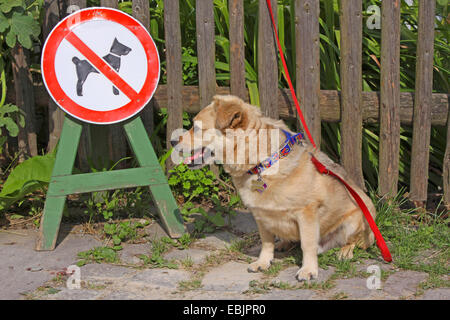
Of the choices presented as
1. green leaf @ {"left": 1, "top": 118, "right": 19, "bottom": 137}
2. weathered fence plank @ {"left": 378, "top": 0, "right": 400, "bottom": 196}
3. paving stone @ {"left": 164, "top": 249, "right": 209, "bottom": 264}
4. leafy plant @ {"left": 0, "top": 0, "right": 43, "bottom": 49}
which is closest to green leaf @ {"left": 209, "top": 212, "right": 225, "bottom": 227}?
paving stone @ {"left": 164, "top": 249, "right": 209, "bottom": 264}

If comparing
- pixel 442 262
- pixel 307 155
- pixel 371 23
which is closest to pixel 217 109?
pixel 307 155

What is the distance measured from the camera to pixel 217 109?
10.6ft

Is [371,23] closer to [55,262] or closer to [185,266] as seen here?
[185,266]

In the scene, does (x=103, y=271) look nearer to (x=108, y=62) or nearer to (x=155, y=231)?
(x=155, y=231)

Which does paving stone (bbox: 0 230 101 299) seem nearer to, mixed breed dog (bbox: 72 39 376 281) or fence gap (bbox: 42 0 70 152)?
fence gap (bbox: 42 0 70 152)

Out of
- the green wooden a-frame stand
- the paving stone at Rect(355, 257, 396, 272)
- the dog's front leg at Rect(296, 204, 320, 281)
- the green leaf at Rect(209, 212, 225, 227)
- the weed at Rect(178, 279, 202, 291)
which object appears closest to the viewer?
the weed at Rect(178, 279, 202, 291)

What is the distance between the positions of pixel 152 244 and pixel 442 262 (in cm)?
196

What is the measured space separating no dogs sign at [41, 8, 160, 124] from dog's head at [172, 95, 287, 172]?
2.12 feet

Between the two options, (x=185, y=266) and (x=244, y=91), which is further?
(x=244, y=91)

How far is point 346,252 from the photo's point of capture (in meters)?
3.52

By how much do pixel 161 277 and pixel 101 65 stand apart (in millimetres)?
1503

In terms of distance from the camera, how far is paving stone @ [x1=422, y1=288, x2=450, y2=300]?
2879 mm

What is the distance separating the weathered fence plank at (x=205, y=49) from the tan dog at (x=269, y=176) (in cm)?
101

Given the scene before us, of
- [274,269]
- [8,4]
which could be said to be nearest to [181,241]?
[274,269]
